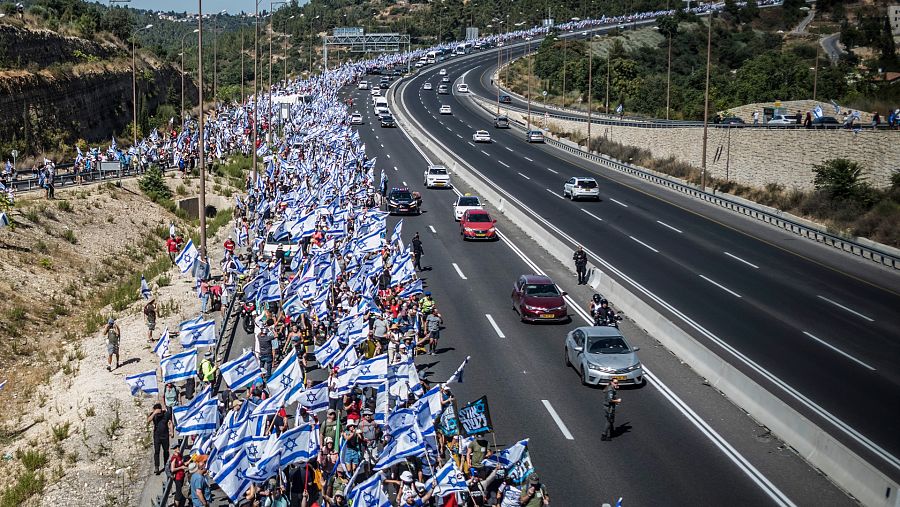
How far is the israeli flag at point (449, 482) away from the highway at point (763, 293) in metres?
9.50

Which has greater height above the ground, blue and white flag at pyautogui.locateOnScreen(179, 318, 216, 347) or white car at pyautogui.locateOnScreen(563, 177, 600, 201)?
white car at pyautogui.locateOnScreen(563, 177, 600, 201)

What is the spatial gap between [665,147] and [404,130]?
87.1 feet

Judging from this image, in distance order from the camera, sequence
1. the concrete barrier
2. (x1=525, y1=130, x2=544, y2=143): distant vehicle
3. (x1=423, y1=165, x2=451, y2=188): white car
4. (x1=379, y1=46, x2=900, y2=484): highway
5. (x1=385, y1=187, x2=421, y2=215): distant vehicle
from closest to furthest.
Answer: the concrete barrier < (x1=379, y1=46, x2=900, y2=484): highway < (x1=385, y1=187, x2=421, y2=215): distant vehicle < (x1=423, y1=165, x2=451, y2=188): white car < (x1=525, y1=130, x2=544, y2=143): distant vehicle

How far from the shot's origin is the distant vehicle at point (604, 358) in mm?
24938

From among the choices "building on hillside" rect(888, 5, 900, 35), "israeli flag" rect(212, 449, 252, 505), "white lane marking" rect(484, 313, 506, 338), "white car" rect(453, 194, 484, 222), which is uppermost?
"building on hillside" rect(888, 5, 900, 35)

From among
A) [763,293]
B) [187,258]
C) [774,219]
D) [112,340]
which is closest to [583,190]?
[774,219]

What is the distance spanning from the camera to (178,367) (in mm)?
21781

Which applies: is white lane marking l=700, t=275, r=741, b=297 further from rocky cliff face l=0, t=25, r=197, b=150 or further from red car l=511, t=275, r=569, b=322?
rocky cliff face l=0, t=25, r=197, b=150

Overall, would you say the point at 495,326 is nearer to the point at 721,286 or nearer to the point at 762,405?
the point at 721,286

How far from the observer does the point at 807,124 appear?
59.7m

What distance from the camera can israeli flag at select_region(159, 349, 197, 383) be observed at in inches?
850

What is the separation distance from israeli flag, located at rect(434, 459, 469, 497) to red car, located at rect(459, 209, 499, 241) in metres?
31.0

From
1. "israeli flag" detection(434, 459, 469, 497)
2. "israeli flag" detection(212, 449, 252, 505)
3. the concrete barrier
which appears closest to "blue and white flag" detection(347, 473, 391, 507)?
"israeli flag" detection(434, 459, 469, 497)

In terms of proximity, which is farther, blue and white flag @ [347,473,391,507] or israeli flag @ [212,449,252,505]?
israeli flag @ [212,449,252,505]
